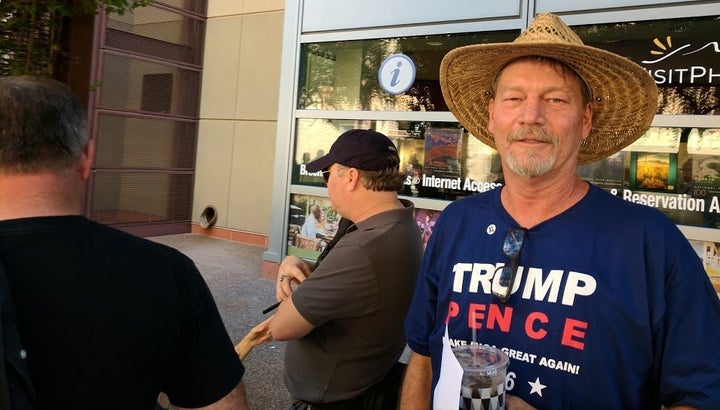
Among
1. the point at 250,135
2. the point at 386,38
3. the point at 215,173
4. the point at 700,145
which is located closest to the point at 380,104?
the point at 386,38

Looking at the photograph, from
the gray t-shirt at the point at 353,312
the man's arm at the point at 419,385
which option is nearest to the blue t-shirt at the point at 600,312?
the man's arm at the point at 419,385

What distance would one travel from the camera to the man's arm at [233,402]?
1.52 m

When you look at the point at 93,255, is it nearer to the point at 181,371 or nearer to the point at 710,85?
the point at 181,371

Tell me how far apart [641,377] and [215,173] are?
10.1 meters

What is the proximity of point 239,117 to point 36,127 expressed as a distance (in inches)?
372

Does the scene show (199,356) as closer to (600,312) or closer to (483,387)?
(483,387)

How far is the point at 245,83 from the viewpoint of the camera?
10.5 m

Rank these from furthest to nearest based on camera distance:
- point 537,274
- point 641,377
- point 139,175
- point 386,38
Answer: point 139,175
point 386,38
point 537,274
point 641,377

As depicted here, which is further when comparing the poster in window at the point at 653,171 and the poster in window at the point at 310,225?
the poster in window at the point at 310,225

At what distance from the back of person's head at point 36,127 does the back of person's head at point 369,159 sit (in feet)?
4.05

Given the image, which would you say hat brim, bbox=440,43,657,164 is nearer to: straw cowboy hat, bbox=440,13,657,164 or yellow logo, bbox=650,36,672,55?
straw cowboy hat, bbox=440,13,657,164

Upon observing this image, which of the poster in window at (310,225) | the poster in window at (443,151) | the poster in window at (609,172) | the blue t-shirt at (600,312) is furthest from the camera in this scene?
the poster in window at (310,225)

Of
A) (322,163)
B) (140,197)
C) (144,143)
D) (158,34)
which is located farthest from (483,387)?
(158,34)

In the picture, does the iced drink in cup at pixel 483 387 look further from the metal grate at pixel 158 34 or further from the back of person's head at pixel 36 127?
the metal grate at pixel 158 34
